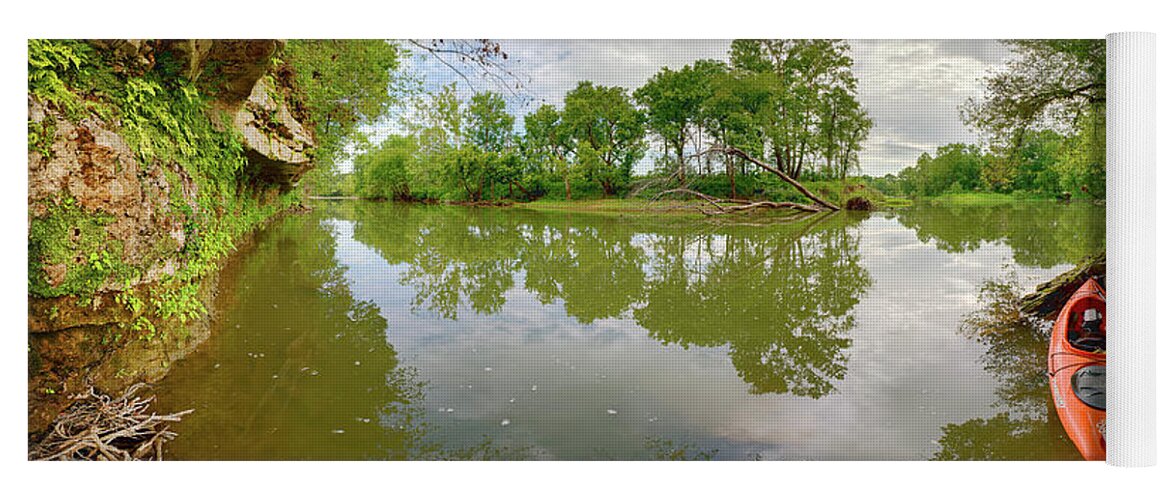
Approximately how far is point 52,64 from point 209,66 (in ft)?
2.93

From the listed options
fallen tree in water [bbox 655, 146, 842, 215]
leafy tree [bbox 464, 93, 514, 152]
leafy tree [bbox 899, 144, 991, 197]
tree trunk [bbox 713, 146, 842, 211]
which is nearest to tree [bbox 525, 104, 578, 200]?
leafy tree [bbox 464, 93, 514, 152]

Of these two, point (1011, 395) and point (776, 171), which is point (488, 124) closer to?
point (776, 171)

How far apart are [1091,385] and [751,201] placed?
2452 millimetres

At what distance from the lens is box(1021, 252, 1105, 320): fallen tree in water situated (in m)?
3.23

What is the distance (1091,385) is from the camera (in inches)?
106

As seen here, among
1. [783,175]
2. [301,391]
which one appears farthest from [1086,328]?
[301,391]

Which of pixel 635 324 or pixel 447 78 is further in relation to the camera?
pixel 635 324

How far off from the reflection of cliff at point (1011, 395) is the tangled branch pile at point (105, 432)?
336cm

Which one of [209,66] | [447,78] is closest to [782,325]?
[447,78]

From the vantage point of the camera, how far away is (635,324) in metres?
3.96

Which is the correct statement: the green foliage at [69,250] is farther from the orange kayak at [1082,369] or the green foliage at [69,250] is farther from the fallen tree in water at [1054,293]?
the fallen tree in water at [1054,293]

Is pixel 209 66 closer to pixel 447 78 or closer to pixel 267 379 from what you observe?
pixel 447 78

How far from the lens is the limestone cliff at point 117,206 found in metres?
2.36
